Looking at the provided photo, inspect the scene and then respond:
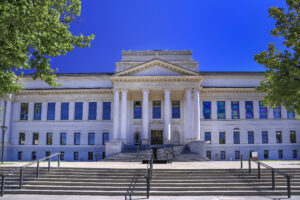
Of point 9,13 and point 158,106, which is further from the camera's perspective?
point 158,106

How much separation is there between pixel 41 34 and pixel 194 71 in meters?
27.3

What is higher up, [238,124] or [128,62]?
[128,62]

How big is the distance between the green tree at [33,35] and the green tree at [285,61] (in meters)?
11.3

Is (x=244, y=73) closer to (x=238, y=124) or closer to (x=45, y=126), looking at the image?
(x=238, y=124)

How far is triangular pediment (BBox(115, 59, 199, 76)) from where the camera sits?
40.2 m

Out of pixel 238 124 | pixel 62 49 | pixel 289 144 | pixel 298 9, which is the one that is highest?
pixel 298 9

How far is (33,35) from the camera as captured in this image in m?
14.3

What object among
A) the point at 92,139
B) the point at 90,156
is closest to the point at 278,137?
the point at 92,139

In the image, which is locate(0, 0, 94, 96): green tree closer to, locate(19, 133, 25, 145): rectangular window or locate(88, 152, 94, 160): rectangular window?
locate(88, 152, 94, 160): rectangular window

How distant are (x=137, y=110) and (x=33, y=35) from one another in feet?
100

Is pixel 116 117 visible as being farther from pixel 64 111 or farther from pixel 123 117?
pixel 64 111

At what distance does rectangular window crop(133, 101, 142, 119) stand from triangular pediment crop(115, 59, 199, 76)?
18.1ft

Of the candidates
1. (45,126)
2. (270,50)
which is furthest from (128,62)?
(270,50)

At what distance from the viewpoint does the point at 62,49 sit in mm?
16906
